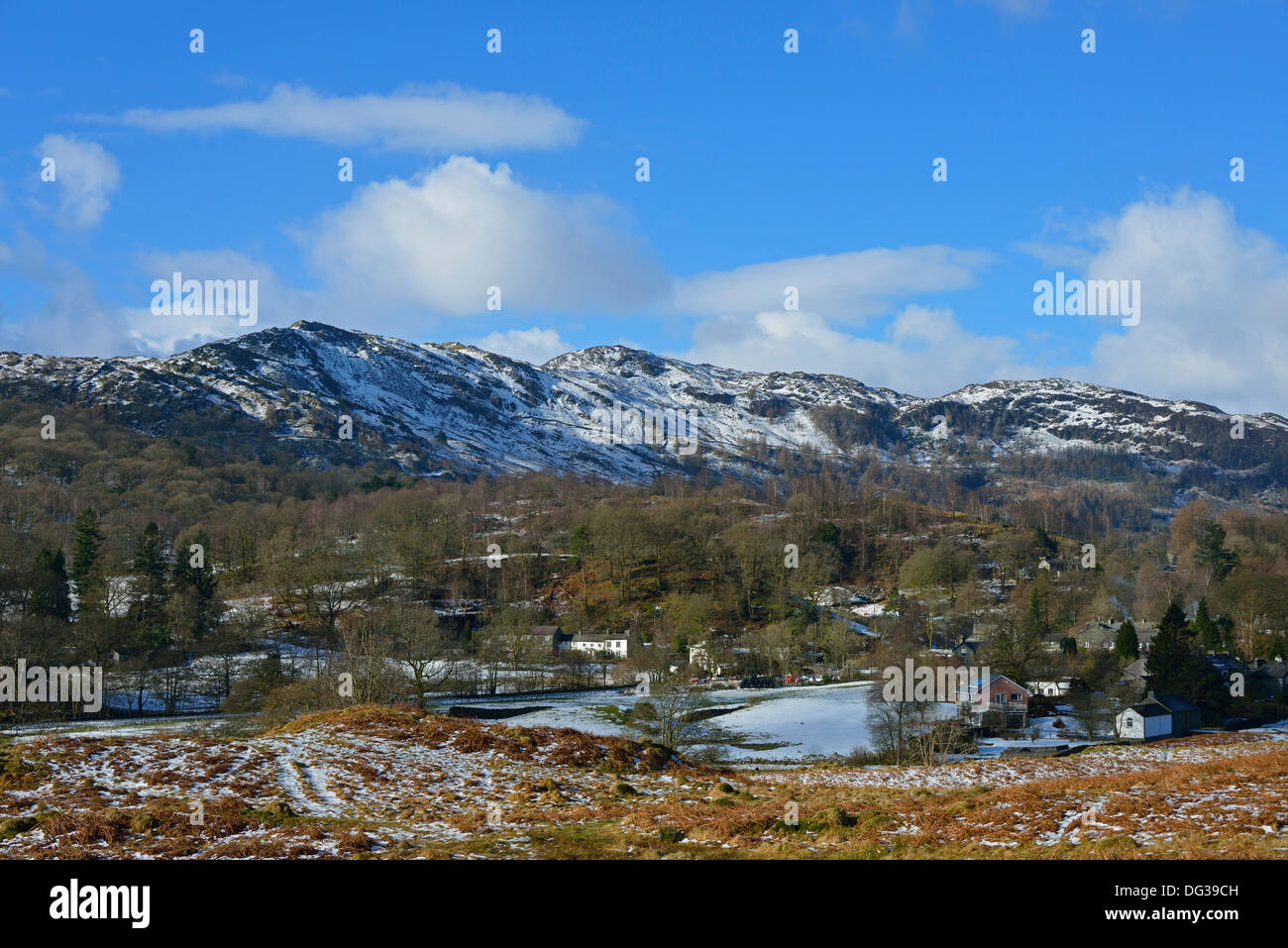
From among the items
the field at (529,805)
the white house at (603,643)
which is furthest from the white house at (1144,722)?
the white house at (603,643)

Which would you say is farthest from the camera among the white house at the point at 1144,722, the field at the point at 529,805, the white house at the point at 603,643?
the white house at the point at 603,643

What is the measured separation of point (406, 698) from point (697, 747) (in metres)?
24.8

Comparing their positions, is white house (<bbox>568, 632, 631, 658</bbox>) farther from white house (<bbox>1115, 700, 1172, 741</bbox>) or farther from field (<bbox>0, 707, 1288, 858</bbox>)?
field (<bbox>0, 707, 1288, 858</bbox>)

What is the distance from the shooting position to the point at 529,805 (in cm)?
2391

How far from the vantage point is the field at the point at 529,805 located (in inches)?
677

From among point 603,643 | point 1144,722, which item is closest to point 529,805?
point 1144,722

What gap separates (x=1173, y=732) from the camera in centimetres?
6762

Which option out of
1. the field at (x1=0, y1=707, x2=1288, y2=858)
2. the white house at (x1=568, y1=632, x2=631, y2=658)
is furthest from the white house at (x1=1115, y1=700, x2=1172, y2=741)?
the white house at (x1=568, y1=632, x2=631, y2=658)

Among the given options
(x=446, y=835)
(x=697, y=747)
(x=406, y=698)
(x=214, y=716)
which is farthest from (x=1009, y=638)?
(x=446, y=835)

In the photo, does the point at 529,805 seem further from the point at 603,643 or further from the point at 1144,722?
the point at 603,643

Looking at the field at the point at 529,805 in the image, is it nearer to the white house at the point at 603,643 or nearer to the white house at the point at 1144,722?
the white house at the point at 1144,722

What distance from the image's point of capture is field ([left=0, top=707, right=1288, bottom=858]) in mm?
17203

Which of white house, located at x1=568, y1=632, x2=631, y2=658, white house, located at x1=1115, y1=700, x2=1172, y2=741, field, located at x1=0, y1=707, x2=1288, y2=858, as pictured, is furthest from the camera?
white house, located at x1=568, y1=632, x2=631, y2=658

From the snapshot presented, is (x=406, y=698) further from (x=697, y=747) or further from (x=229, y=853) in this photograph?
(x=229, y=853)
